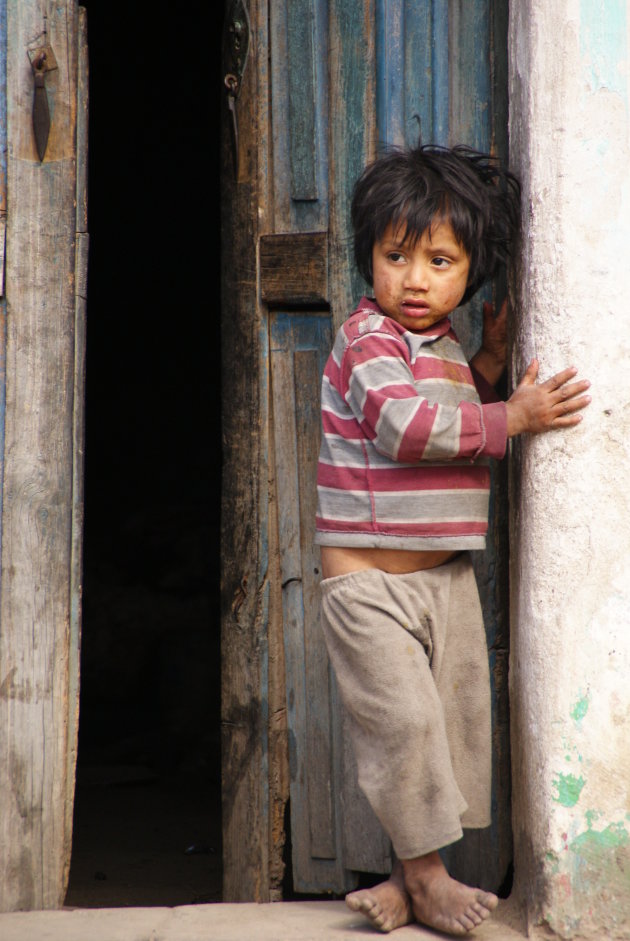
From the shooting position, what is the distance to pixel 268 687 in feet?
9.50

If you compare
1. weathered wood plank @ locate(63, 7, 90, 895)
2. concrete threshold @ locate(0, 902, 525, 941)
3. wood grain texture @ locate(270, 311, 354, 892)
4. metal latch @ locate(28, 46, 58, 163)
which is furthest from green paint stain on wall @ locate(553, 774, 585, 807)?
metal latch @ locate(28, 46, 58, 163)

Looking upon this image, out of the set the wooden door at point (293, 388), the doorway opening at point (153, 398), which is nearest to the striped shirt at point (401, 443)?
the wooden door at point (293, 388)

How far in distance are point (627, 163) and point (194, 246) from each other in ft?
13.3

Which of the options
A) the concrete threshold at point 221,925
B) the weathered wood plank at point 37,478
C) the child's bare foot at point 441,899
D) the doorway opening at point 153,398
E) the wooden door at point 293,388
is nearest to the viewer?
the child's bare foot at point 441,899

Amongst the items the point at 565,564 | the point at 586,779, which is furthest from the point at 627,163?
the point at 586,779

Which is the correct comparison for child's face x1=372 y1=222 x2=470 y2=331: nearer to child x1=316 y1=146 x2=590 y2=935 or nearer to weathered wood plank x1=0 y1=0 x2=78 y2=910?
child x1=316 y1=146 x2=590 y2=935

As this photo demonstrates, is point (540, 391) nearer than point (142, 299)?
Yes

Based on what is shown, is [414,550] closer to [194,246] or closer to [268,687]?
[268,687]

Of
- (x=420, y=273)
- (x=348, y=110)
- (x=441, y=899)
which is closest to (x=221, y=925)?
(x=441, y=899)

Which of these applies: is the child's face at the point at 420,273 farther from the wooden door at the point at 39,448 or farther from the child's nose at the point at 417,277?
the wooden door at the point at 39,448

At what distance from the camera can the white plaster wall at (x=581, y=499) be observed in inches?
87.5

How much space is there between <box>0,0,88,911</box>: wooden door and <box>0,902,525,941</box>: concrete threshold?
0.26 m

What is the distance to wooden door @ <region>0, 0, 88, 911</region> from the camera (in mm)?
2666

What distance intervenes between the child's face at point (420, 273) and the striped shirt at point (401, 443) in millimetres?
46
